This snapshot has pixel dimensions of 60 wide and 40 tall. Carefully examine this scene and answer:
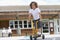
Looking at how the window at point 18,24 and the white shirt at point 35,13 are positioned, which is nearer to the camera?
the white shirt at point 35,13

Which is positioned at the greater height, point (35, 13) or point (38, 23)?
point (35, 13)

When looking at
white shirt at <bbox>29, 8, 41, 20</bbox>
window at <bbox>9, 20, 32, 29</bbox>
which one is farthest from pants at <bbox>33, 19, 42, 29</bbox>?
window at <bbox>9, 20, 32, 29</bbox>

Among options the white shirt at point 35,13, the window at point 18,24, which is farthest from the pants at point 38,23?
the window at point 18,24

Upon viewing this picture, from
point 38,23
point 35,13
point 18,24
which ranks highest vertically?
point 35,13

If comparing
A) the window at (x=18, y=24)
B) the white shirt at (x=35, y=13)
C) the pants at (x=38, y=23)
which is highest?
the white shirt at (x=35, y=13)

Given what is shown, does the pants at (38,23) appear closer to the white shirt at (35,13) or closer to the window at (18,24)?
the white shirt at (35,13)

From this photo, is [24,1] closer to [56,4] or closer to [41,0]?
[41,0]

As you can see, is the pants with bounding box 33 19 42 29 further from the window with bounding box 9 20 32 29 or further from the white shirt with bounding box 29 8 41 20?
the window with bounding box 9 20 32 29

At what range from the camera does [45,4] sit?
40.8ft

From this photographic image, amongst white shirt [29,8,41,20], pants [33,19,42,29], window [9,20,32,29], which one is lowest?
window [9,20,32,29]

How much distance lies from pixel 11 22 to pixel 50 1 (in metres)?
15.2

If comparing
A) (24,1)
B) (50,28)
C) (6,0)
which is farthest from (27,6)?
(50,28)

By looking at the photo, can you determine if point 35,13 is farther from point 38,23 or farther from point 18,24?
point 18,24

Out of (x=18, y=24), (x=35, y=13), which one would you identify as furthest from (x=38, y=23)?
(x=18, y=24)
